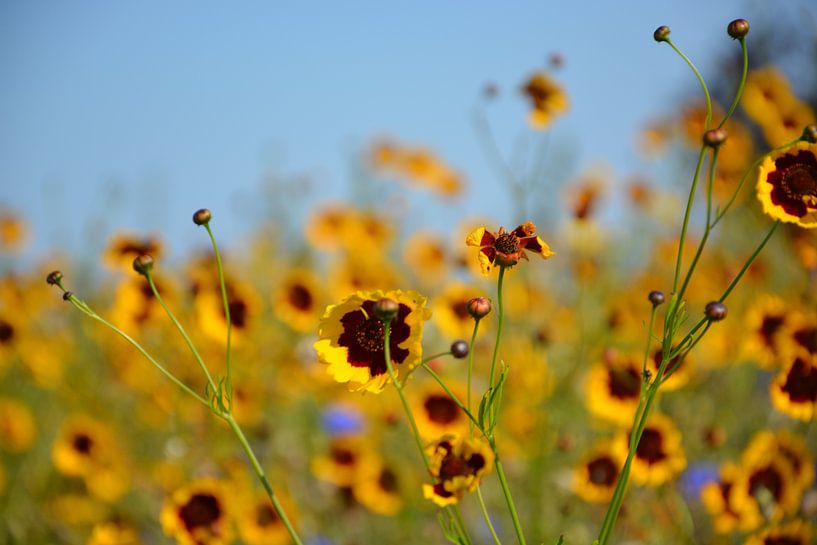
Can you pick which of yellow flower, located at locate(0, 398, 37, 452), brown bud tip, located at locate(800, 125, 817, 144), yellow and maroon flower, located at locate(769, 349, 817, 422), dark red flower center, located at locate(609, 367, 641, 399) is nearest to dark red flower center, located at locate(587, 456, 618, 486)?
dark red flower center, located at locate(609, 367, 641, 399)

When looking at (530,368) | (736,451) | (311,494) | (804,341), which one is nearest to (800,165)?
(804,341)

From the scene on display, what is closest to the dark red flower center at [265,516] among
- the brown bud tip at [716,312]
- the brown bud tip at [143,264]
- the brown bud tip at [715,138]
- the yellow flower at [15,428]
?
the brown bud tip at [143,264]

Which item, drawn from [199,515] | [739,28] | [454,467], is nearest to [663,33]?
[739,28]

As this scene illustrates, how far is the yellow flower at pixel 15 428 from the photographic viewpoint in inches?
106

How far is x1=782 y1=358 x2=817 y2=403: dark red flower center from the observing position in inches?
54.5

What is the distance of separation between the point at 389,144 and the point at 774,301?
2.99 meters

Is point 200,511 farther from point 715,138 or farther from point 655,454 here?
point 715,138

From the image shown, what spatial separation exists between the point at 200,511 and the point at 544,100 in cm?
139

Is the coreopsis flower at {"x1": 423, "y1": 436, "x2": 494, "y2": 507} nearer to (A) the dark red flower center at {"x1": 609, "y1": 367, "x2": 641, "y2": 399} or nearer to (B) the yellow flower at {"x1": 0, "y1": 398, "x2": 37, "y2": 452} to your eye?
(A) the dark red flower center at {"x1": 609, "y1": 367, "x2": 641, "y2": 399}

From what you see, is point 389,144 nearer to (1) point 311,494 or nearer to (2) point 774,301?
(1) point 311,494

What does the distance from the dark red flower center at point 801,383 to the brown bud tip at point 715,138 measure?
71 centimetres

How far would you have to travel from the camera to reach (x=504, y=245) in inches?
36.8

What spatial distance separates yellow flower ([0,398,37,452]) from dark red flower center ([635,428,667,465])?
7.26 ft

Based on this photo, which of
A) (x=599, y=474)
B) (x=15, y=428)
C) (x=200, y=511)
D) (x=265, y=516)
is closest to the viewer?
(x=200, y=511)
